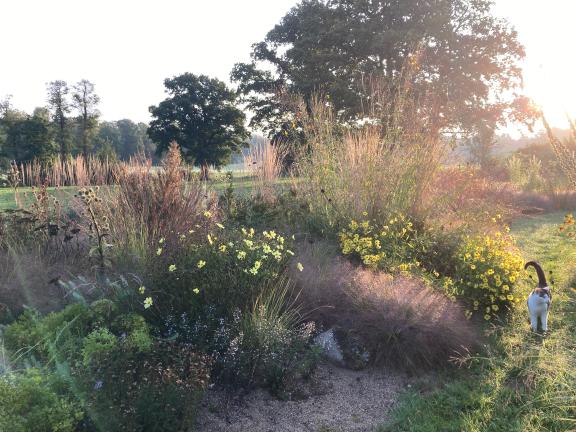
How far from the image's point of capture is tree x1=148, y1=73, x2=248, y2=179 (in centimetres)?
3303

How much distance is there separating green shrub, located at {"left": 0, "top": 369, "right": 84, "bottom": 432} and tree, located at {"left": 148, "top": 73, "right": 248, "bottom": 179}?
3060cm

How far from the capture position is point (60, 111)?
34.9m

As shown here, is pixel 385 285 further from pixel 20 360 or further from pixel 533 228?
pixel 533 228

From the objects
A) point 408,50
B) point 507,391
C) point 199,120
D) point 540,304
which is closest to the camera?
point 507,391

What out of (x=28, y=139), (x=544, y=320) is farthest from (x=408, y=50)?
(x=28, y=139)

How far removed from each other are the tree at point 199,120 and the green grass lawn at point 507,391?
2991 cm

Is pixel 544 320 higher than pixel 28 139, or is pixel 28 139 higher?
pixel 28 139

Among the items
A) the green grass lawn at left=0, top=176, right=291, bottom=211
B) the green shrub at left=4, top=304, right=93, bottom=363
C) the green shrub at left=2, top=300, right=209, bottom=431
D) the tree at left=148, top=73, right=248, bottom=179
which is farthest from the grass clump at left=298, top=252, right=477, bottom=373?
the tree at left=148, top=73, right=248, bottom=179

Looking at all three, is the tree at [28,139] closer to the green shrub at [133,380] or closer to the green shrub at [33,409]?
the green shrub at [133,380]

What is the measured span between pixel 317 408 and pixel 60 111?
3721 centimetres

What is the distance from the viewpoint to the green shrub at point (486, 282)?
4213 mm

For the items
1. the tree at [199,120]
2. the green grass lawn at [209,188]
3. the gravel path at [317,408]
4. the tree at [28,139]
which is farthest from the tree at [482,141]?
the tree at [28,139]

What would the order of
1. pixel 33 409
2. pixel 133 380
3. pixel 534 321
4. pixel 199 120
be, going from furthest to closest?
1. pixel 199 120
2. pixel 534 321
3. pixel 133 380
4. pixel 33 409

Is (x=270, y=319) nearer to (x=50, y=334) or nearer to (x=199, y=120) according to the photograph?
(x=50, y=334)
